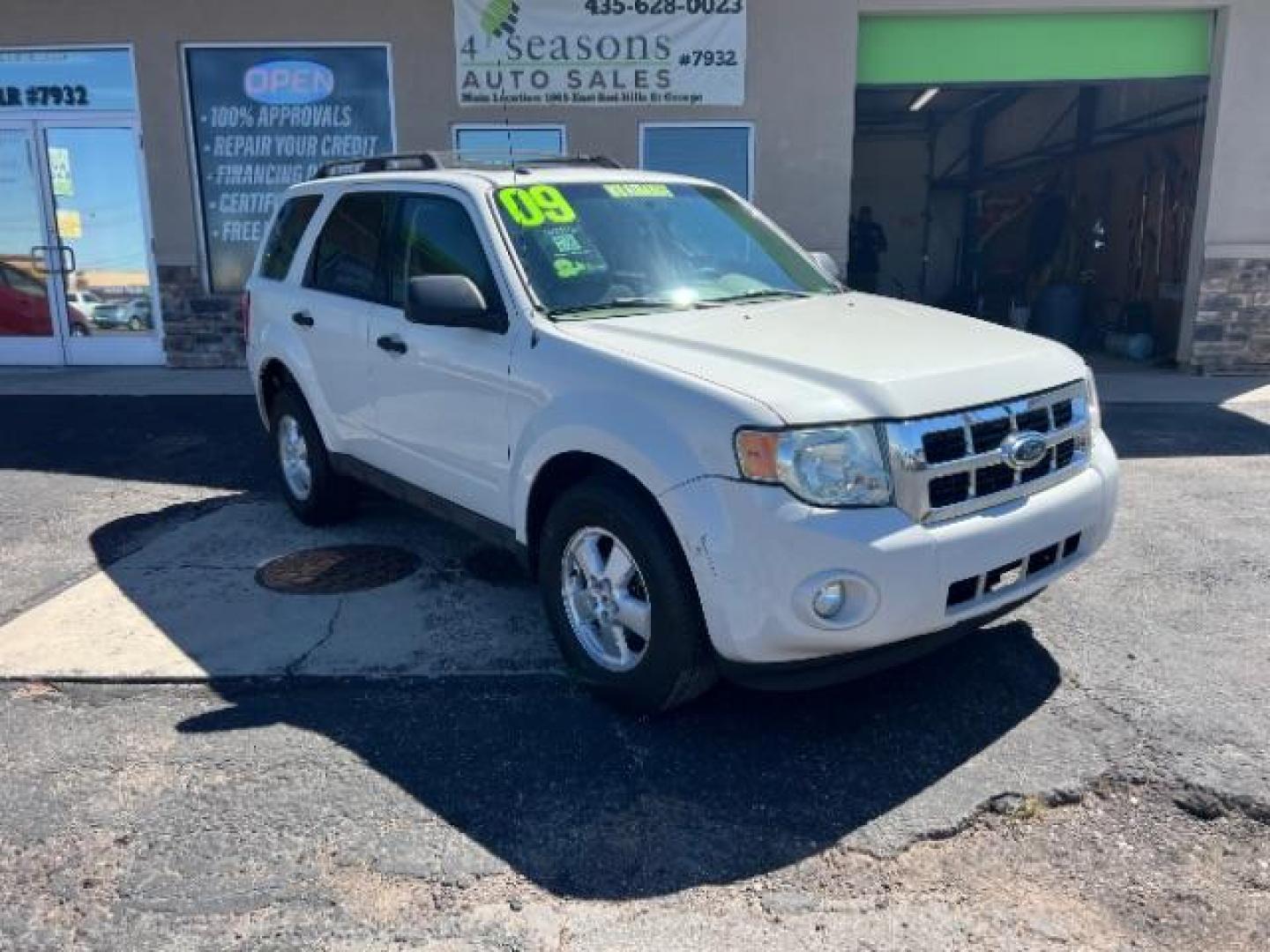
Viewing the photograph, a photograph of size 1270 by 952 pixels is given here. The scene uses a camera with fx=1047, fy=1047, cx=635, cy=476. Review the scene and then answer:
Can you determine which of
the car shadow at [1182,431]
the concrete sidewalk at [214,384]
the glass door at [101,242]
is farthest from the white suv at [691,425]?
the glass door at [101,242]

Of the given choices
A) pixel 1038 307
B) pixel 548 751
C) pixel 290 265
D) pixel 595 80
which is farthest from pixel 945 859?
pixel 1038 307

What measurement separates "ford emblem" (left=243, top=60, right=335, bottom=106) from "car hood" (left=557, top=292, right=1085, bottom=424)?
8363mm

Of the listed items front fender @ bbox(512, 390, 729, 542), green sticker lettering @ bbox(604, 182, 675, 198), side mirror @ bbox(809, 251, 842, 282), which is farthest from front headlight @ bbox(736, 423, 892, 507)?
side mirror @ bbox(809, 251, 842, 282)

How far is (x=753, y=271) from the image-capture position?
4668 millimetres

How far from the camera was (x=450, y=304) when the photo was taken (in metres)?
3.92

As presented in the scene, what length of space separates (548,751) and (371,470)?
2.23 metres

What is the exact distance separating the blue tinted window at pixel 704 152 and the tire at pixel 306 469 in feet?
19.8

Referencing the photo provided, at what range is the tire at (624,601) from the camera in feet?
10.9

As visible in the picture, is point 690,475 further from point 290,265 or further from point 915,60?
point 915,60

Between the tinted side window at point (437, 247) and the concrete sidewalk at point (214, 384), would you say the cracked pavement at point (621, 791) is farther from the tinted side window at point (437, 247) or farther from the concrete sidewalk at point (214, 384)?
the concrete sidewalk at point (214, 384)

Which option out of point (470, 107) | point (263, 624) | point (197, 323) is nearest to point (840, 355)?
point (263, 624)

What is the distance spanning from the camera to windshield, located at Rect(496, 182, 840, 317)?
414 centimetres

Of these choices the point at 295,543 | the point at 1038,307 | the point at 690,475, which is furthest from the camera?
the point at 1038,307

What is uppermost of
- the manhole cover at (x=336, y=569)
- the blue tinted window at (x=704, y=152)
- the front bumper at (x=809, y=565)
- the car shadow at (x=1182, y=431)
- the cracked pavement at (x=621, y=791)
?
the blue tinted window at (x=704, y=152)
